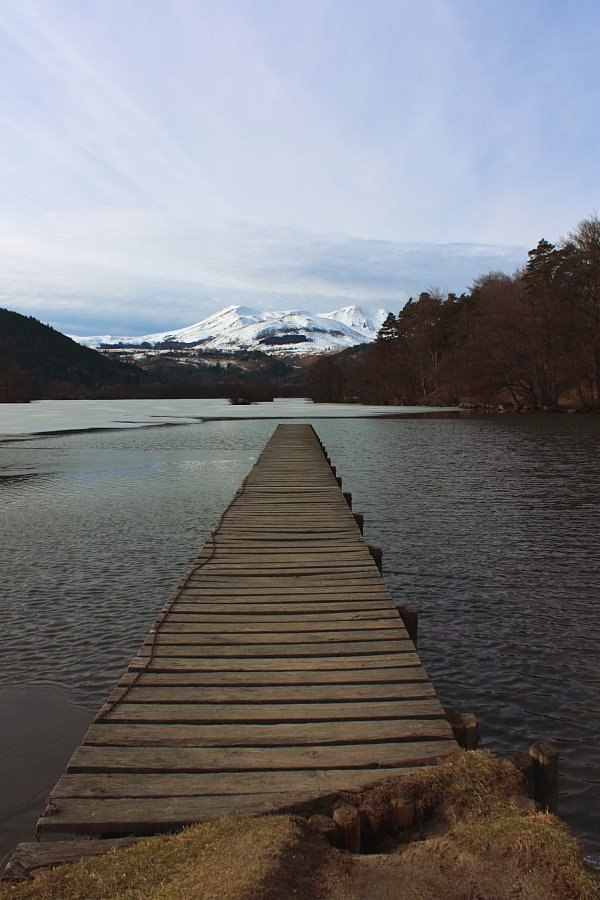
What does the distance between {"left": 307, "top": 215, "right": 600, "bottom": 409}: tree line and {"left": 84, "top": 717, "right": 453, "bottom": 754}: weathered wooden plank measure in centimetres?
5037

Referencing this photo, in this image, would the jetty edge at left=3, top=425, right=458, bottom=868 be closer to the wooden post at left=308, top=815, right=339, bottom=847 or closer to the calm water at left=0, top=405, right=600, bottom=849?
the wooden post at left=308, top=815, right=339, bottom=847

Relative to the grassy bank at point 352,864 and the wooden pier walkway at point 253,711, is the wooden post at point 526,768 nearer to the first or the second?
the grassy bank at point 352,864

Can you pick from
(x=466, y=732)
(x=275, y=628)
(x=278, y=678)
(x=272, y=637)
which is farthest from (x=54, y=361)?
(x=466, y=732)

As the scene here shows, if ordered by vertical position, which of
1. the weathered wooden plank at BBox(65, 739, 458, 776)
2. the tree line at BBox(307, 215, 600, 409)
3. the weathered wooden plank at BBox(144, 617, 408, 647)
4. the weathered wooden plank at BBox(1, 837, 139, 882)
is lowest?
the weathered wooden plank at BBox(1, 837, 139, 882)

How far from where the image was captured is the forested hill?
143 m

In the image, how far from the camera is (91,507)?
13969 mm

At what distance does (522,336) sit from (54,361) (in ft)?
458

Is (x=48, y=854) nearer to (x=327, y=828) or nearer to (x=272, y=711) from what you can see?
(x=327, y=828)

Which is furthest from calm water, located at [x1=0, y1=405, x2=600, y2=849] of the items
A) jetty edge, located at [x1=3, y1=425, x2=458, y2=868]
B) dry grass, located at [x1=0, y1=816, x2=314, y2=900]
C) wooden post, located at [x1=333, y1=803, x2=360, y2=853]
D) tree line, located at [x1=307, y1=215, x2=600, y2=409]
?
tree line, located at [x1=307, y1=215, x2=600, y2=409]

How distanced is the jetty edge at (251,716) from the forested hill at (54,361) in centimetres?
13225

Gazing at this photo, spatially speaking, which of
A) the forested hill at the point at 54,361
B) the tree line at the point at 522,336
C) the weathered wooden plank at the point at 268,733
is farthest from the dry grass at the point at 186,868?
the forested hill at the point at 54,361

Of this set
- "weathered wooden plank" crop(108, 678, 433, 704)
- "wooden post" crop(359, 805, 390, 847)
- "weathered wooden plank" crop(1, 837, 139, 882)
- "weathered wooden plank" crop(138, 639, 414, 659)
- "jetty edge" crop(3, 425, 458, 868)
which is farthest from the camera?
"weathered wooden plank" crop(138, 639, 414, 659)

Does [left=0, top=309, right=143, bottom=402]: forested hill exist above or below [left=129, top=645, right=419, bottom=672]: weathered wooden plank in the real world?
above

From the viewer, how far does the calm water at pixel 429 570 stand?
5.49 meters
